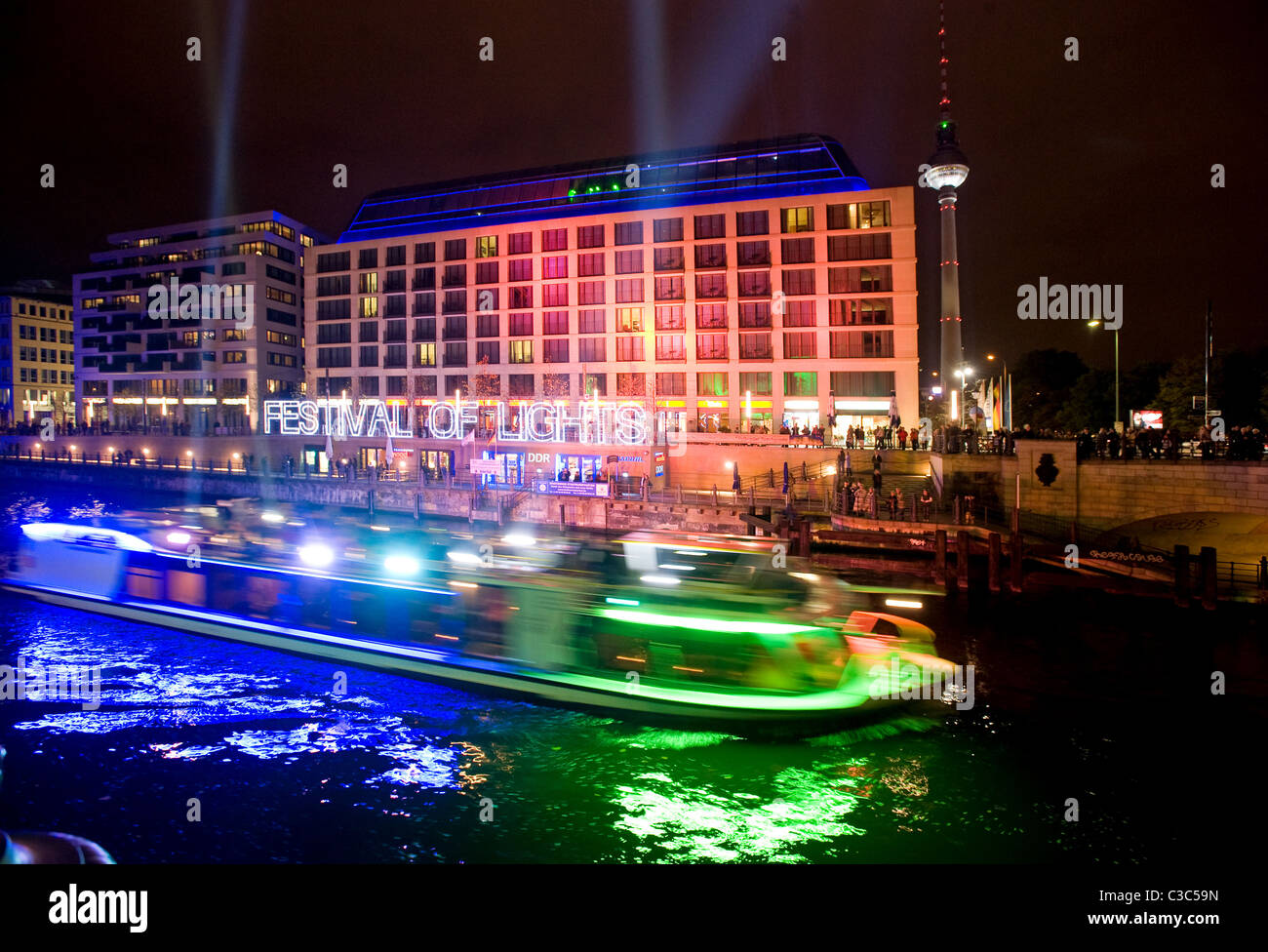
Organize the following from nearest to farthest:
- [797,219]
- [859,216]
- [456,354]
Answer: [859,216] → [797,219] → [456,354]

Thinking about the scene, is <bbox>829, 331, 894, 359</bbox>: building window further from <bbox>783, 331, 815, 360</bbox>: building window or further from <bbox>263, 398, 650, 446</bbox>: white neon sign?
<bbox>263, 398, 650, 446</bbox>: white neon sign

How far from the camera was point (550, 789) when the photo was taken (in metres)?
13.3

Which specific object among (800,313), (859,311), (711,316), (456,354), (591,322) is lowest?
(456,354)

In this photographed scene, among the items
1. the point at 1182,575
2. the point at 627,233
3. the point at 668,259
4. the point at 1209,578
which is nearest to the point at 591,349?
the point at 668,259

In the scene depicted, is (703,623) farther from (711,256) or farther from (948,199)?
(948,199)

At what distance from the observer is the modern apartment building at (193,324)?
232ft

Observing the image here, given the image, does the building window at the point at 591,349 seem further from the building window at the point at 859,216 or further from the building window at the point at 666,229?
the building window at the point at 859,216

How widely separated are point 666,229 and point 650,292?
15.4 feet

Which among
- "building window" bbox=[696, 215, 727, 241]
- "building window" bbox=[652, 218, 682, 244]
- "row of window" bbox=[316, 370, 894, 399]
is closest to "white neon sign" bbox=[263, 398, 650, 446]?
"row of window" bbox=[316, 370, 894, 399]

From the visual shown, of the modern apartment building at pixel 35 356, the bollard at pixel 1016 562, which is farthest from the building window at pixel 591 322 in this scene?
the modern apartment building at pixel 35 356

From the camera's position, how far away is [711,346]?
176 feet

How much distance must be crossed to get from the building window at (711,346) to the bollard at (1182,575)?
33516 mm
